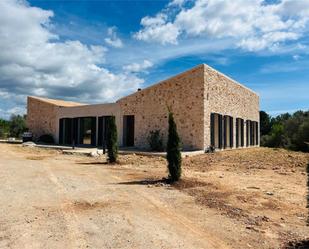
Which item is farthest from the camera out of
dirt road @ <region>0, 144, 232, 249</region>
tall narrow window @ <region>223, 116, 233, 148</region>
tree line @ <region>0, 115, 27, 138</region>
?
tree line @ <region>0, 115, 27, 138</region>

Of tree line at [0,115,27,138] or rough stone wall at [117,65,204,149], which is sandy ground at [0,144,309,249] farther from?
tree line at [0,115,27,138]

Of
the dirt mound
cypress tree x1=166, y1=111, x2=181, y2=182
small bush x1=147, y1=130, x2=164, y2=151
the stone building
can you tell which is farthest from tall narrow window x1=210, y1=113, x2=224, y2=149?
the dirt mound

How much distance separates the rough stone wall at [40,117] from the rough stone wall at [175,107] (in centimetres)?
888

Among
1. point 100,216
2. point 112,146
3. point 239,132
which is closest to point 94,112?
point 112,146

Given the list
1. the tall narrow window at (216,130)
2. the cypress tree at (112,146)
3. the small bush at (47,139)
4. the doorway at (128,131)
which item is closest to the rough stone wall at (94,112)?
the doorway at (128,131)

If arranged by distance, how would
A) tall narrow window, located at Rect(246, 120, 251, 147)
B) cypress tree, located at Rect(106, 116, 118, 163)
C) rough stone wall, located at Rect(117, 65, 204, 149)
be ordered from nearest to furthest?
cypress tree, located at Rect(106, 116, 118, 163), rough stone wall, located at Rect(117, 65, 204, 149), tall narrow window, located at Rect(246, 120, 251, 147)

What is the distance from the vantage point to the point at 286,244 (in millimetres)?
4180

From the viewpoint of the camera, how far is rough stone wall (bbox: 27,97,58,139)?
91.4 ft

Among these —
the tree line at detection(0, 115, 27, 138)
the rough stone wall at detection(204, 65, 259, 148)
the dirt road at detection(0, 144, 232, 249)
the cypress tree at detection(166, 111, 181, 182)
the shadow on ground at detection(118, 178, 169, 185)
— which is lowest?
the dirt road at detection(0, 144, 232, 249)

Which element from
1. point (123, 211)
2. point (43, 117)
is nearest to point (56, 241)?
point (123, 211)

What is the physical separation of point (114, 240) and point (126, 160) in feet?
36.4

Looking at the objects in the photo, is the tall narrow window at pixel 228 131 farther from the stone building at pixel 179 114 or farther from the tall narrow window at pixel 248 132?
the tall narrow window at pixel 248 132

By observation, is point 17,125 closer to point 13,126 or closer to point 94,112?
point 13,126

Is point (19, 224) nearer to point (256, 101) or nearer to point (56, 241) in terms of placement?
point (56, 241)
